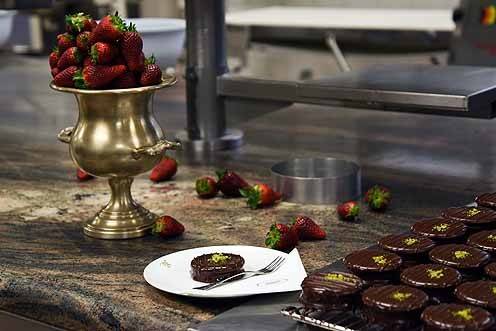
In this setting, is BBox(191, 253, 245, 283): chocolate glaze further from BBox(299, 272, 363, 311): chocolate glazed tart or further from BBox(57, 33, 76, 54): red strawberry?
BBox(57, 33, 76, 54): red strawberry

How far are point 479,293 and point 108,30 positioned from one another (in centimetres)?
63

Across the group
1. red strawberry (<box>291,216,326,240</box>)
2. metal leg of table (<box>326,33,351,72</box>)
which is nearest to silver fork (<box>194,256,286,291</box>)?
red strawberry (<box>291,216,326,240</box>)

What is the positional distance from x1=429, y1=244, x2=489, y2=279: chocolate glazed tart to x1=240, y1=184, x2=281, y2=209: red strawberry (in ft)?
1.49

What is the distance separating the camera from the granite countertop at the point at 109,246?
3.82 ft

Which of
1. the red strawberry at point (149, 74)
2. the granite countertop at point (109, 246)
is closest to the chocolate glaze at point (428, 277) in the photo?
the granite countertop at point (109, 246)

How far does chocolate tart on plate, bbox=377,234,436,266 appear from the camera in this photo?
3.71 ft

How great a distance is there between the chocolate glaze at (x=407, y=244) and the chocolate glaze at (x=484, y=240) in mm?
52

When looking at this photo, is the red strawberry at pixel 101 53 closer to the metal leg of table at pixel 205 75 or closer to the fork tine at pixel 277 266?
the fork tine at pixel 277 266

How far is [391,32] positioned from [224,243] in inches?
110

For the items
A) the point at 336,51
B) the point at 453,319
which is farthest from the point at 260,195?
the point at 336,51

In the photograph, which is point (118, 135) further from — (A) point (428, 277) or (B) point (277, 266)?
(A) point (428, 277)

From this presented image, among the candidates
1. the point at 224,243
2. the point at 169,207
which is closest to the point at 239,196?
the point at 169,207

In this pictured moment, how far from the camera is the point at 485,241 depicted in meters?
1.16

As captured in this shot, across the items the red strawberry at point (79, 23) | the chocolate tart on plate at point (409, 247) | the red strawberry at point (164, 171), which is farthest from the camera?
the red strawberry at point (164, 171)
